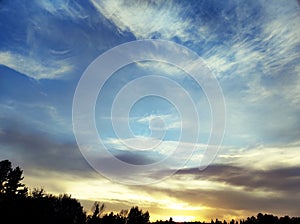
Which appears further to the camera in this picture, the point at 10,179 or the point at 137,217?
the point at 137,217

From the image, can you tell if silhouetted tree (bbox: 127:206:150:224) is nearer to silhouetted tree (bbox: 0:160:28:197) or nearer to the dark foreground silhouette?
the dark foreground silhouette

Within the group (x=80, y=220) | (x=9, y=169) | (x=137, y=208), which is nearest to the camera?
(x=9, y=169)

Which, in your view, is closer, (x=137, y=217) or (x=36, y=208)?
(x=36, y=208)

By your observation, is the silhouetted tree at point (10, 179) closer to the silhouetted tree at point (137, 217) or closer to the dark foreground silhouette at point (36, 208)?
the dark foreground silhouette at point (36, 208)

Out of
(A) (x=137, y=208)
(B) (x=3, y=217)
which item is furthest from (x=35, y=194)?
(A) (x=137, y=208)

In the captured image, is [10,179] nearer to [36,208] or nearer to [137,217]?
[36,208]

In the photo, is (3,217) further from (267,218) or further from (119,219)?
(267,218)

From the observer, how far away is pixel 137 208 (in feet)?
569

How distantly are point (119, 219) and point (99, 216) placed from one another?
18079 mm

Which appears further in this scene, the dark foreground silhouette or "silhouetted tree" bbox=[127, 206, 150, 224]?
"silhouetted tree" bbox=[127, 206, 150, 224]

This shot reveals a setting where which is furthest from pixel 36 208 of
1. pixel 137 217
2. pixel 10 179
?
pixel 137 217

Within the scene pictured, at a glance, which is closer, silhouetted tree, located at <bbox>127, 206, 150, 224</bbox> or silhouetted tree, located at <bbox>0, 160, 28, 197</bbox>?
silhouetted tree, located at <bbox>0, 160, 28, 197</bbox>

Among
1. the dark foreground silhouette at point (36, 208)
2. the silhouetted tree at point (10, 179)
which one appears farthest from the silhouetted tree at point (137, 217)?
the silhouetted tree at point (10, 179)

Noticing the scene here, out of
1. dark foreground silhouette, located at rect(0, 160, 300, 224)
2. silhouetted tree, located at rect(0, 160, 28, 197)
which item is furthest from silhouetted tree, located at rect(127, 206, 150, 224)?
silhouetted tree, located at rect(0, 160, 28, 197)
